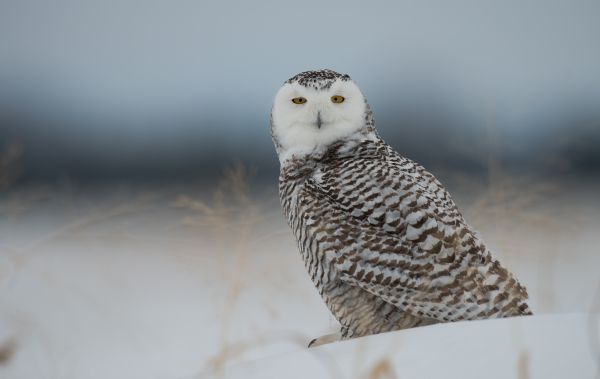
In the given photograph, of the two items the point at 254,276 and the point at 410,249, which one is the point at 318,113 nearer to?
the point at 410,249

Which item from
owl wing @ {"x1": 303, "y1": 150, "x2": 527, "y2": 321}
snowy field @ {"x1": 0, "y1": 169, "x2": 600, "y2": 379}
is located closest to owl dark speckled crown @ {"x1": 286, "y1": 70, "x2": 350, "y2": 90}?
owl wing @ {"x1": 303, "y1": 150, "x2": 527, "y2": 321}

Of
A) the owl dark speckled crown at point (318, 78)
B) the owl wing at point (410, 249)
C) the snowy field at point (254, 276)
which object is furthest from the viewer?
the owl dark speckled crown at point (318, 78)

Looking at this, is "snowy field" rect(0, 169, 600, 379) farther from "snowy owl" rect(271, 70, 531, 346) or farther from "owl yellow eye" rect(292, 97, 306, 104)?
"owl yellow eye" rect(292, 97, 306, 104)

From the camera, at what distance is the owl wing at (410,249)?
3.23 metres

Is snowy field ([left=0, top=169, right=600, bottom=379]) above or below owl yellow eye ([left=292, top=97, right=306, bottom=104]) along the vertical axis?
below

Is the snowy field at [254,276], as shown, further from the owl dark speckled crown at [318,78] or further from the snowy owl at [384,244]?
the owl dark speckled crown at [318,78]

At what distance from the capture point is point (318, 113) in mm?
4121

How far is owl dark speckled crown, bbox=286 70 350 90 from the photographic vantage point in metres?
4.09

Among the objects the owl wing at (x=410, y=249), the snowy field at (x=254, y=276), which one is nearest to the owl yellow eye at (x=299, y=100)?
the owl wing at (x=410, y=249)

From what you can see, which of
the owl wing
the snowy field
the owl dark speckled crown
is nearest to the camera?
the snowy field

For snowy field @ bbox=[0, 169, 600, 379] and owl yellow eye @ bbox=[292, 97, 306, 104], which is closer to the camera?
snowy field @ bbox=[0, 169, 600, 379]

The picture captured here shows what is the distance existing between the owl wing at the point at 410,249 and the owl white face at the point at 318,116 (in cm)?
→ 51

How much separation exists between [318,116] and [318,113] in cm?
2

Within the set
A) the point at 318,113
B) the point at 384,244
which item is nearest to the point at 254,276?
the point at 384,244
